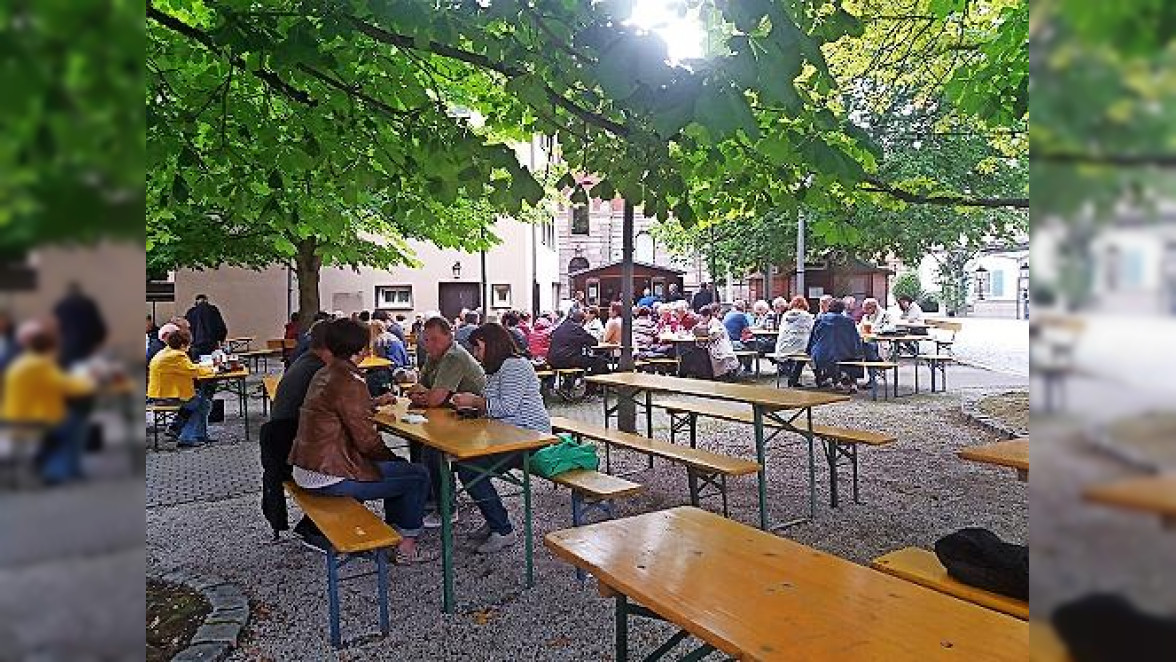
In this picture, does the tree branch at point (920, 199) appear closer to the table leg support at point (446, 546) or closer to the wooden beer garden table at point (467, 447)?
the wooden beer garden table at point (467, 447)

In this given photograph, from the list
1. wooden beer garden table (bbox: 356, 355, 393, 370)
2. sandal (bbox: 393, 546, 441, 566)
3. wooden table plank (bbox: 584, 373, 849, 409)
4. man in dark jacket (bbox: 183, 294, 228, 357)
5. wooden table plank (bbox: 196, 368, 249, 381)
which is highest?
man in dark jacket (bbox: 183, 294, 228, 357)

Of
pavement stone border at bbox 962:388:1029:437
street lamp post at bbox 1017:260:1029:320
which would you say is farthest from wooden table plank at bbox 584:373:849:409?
street lamp post at bbox 1017:260:1029:320

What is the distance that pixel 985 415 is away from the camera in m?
10.9

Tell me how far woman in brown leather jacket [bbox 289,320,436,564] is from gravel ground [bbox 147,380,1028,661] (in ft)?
1.95

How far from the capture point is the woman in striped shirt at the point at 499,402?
18.9 ft

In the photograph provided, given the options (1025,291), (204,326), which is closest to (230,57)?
(1025,291)

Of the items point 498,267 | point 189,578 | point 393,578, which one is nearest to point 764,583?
point 393,578

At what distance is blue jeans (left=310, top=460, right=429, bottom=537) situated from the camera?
5.11 meters

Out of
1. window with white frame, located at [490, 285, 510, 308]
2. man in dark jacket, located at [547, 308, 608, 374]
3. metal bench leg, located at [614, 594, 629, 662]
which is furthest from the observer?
window with white frame, located at [490, 285, 510, 308]
